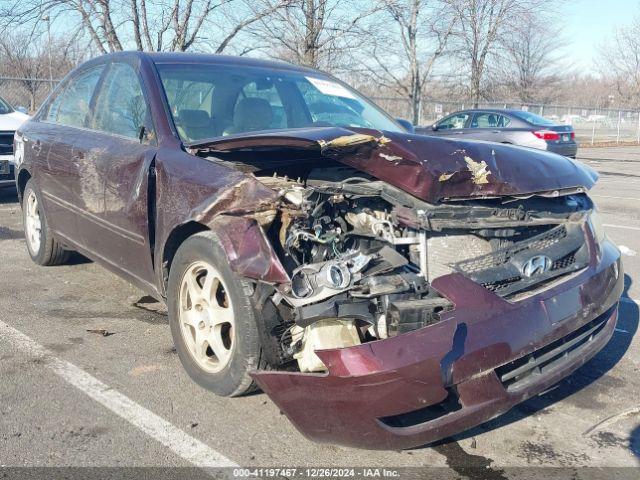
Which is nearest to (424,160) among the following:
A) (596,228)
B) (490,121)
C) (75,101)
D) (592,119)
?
(596,228)

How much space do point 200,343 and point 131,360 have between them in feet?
2.28

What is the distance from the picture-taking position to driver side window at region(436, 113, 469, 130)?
1638 centimetres

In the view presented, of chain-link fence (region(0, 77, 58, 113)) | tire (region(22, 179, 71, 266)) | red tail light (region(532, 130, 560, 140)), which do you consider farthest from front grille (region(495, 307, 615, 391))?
chain-link fence (region(0, 77, 58, 113))

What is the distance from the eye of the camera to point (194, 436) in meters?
2.89

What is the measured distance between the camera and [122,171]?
12.6 feet

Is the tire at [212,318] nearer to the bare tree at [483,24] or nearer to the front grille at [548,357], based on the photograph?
the front grille at [548,357]

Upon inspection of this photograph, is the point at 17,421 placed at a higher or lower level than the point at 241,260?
lower

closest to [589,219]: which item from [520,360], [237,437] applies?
[520,360]

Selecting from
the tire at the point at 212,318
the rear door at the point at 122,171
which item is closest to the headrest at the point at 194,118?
the rear door at the point at 122,171

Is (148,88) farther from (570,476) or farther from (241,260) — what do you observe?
(570,476)

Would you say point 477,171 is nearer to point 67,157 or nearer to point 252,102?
point 252,102

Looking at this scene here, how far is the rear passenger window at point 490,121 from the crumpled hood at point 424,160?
510 inches

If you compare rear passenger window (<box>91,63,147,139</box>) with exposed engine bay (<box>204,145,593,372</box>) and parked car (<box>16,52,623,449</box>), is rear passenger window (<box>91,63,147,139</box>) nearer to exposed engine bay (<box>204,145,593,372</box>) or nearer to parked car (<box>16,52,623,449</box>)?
parked car (<box>16,52,623,449</box>)

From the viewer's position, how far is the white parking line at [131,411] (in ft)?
8.97
